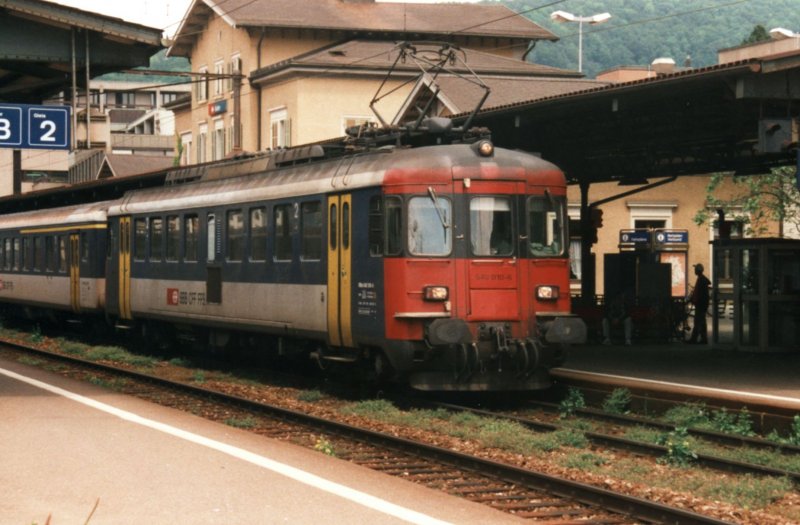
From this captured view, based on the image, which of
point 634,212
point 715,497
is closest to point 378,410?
point 715,497

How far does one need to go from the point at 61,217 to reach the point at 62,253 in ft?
2.83

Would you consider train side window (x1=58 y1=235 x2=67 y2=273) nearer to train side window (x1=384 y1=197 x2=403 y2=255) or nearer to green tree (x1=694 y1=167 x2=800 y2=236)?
green tree (x1=694 y1=167 x2=800 y2=236)

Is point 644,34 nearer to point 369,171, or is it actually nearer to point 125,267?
point 125,267

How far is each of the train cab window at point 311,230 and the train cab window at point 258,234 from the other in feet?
4.33

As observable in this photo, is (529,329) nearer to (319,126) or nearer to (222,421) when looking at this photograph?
(222,421)

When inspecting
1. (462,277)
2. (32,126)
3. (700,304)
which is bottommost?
(700,304)

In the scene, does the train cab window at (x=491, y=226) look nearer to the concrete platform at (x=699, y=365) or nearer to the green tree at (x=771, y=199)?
the concrete platform at (x=699, y=365)

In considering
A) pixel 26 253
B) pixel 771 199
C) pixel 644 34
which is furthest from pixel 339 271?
pixel 644 34

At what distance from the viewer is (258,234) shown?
19.5 metres

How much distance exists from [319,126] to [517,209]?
3151 centimetres

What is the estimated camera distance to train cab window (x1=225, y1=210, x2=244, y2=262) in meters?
20.1

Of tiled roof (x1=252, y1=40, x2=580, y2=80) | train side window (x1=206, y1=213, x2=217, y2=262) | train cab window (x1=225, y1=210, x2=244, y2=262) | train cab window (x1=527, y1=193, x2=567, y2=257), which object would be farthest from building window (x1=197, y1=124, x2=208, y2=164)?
train cab window (x1=527, y1=193, x2=567, y2=257)

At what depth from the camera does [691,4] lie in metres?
186

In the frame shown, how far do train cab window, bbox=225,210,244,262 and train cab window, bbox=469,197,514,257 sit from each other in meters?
4.89
